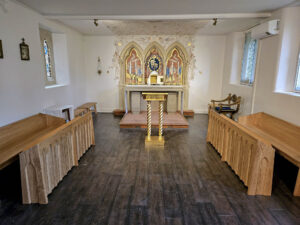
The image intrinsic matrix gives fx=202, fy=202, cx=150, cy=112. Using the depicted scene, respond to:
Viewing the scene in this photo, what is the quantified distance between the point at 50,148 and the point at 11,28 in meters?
2.40

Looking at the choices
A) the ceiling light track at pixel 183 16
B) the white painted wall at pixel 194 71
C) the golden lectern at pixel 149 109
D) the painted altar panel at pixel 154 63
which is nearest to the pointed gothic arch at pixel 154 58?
the painted altar panel at pixel 154 63

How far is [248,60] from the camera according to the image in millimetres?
5914

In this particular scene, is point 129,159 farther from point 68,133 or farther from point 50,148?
point 50,148

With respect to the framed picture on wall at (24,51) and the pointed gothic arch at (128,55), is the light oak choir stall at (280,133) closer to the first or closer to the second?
the pointed gothic arch at (128,55)

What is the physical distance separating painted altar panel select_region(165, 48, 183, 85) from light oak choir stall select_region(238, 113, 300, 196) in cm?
346

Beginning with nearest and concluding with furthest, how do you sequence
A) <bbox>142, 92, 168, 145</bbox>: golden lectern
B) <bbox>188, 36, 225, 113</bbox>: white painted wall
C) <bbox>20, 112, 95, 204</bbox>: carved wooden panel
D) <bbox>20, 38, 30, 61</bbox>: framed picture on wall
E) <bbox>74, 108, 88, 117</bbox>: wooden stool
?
<bbox>20, 112, 95, 204</bbox>: carved wooden panel
<bbox>20, 38, 30, 61</bbox>: framed picture on wall
<bbox>142, 92, 168, 145</bbox>: golden lectern
<bbox>74, 108, 88, 117</bbox>: wooden stool
<bbox>188, 36, 225, 113</bbox>: white painted wall

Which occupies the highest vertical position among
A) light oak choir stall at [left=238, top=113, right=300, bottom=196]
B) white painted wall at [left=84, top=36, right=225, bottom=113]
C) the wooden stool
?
white painted wall at [left=84, top=36, right=225, bottom=113]

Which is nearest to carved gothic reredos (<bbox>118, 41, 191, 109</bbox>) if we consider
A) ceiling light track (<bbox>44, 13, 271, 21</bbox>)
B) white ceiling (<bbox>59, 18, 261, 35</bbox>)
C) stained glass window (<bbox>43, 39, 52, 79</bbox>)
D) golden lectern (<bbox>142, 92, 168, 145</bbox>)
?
white ceiling (<bbox>59, 18, 261, 35</bbox>)

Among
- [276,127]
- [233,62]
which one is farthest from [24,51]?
[233,62]

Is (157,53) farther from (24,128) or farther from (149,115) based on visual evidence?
(24,128)

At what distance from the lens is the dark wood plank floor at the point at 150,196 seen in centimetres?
211

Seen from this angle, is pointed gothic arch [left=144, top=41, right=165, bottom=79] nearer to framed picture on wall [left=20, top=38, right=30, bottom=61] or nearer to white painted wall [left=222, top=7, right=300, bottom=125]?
white painted wall [left=222, top=7, right=300, bottom=125]

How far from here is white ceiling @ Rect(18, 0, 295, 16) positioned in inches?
141

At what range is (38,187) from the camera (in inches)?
89.8
